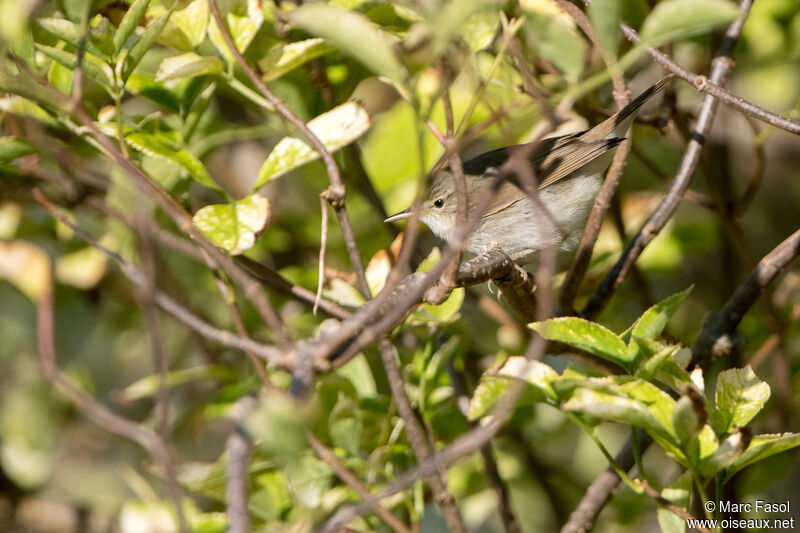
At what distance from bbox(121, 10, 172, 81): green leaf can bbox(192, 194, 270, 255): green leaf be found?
310 millimetres

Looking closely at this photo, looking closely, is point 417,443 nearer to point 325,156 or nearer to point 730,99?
point 325,156

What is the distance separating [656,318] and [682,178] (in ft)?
1.59

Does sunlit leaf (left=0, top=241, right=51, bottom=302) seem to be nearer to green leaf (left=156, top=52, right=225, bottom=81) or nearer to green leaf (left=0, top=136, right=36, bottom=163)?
green leaf (left=0, top=136, right=36, bottom=163)

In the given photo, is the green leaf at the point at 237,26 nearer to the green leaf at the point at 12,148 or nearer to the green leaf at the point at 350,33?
the green leaf at the point at 12,148

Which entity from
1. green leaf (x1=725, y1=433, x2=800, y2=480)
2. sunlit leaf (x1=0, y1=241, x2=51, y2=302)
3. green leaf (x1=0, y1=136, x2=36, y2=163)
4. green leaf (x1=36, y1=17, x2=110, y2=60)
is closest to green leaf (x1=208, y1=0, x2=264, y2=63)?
green leaf (x1=36, y1=17, x2=110, y2=60)

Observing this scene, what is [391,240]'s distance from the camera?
2.47 meters

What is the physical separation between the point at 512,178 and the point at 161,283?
49.1 inches

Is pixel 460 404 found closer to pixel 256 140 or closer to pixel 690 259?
pixel 256 140

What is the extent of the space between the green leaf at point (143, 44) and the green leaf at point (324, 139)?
0.33 meters

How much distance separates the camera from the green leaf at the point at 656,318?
5.03 feet

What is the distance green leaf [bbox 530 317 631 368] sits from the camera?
4.71 ft

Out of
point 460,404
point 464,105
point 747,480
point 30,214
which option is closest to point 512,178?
point 464,105

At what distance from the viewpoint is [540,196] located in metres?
3.01

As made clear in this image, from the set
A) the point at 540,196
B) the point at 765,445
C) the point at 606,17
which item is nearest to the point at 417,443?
the point at 765,445
